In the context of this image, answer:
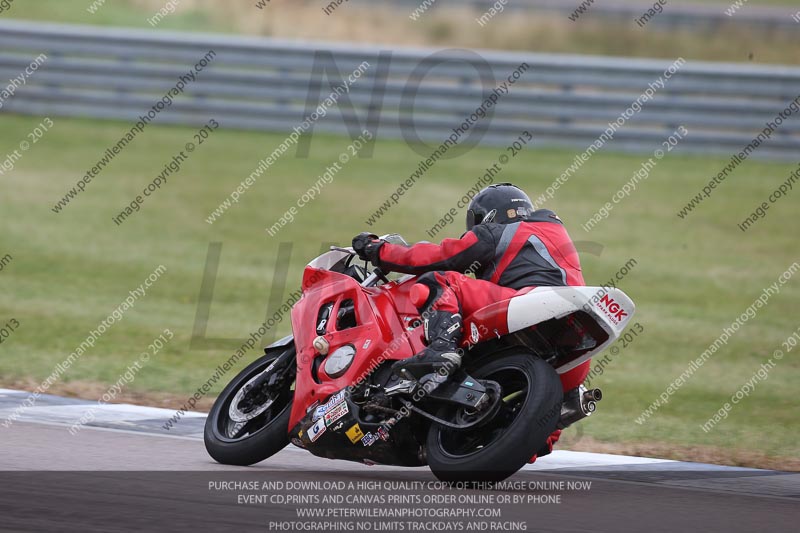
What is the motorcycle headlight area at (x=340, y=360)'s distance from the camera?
7.20 meters

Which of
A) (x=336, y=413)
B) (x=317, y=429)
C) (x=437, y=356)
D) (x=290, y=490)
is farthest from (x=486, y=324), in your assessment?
(x=290, y=490)

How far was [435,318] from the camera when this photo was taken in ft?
22.7

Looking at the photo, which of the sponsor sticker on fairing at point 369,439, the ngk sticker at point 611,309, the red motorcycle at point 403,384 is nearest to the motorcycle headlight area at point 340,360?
the red motorcycle at point 403,384

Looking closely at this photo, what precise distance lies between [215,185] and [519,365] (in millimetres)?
11593

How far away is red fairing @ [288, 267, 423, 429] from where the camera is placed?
7152 mm

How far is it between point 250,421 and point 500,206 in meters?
1.93

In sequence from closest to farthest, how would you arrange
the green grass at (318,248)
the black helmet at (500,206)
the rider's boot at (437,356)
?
the rider's boot at (437,356) < the black helmet at (500,206) < the green grass at (318,248)

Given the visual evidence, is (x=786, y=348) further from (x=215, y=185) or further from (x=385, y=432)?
(x=215, y=185)

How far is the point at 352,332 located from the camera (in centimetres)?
728

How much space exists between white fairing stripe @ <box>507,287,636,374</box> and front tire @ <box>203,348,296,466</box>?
1488 mm

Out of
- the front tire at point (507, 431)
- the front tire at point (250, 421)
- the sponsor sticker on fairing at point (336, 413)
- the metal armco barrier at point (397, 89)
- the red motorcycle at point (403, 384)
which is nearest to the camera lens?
the front tire at point (507, 431)

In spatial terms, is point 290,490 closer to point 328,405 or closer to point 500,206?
point 328,405

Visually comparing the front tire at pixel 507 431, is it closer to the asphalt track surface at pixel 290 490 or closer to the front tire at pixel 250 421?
the asphalt track surface at pixel 290 490

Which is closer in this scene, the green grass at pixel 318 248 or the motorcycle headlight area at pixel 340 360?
the motorcycle headlight area at pixel 340 360
